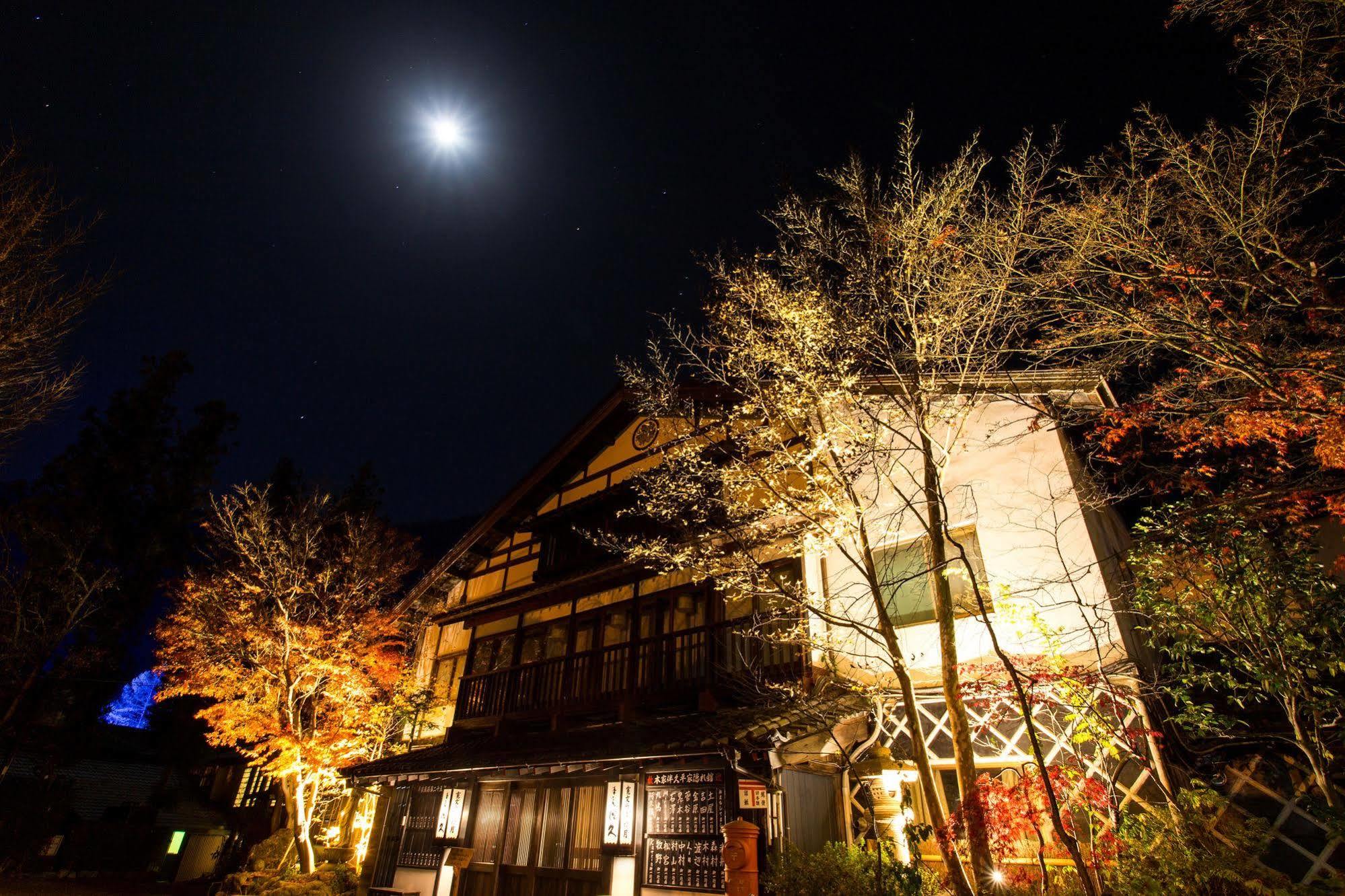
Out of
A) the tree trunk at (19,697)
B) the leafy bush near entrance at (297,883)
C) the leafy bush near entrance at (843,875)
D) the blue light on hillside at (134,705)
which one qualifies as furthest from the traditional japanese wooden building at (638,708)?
the blue light on hillside at (134,705)

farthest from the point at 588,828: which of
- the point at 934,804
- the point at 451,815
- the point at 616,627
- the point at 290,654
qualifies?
the point at 290,654

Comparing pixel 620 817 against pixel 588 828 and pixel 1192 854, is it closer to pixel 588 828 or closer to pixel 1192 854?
pixel 588 828

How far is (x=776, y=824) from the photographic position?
30.1ft

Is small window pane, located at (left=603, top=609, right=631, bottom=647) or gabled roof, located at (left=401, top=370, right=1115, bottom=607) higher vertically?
gabled roof, located at (left=401, top=370, right=1115, bottom=607)

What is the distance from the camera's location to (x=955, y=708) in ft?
22.7

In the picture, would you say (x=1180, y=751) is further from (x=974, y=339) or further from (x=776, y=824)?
(x=974, y=339)

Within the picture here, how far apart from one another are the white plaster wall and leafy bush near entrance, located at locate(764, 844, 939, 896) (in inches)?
103

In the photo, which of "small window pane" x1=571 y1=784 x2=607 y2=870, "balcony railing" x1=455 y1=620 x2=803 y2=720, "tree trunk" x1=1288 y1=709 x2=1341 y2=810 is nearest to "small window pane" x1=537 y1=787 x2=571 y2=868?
"small window pane" x1=571 y1=784 x2=607 y2=870

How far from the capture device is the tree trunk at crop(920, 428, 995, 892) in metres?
6.20

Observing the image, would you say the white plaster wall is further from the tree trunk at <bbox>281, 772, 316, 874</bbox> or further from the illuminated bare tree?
the tree trunk at <bbox>281, 772, 316, 874</bbox>

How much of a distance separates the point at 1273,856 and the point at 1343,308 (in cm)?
662

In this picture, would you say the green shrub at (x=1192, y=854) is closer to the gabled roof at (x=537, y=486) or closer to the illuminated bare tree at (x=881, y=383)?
the illuminated bare tree at (x=881, y=383)

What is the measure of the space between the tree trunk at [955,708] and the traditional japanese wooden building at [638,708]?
1764 mm

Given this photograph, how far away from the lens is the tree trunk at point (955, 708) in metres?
6.20
